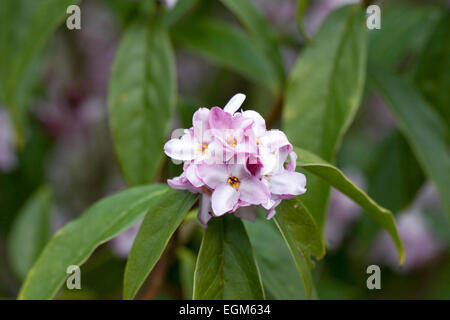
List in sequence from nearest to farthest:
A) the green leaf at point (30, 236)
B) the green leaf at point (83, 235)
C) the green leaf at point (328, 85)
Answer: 1. the green leaf at point (83, 235)
2. the green leaf at point (328, 85)
3. the green leaf at point (30, 236)

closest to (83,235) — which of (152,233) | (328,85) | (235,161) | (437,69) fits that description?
(152,233)

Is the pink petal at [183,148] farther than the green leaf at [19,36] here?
No

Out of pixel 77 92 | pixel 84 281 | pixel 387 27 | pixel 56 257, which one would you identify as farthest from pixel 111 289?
pixel 387 27

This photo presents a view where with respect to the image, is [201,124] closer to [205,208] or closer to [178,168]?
[205,208]

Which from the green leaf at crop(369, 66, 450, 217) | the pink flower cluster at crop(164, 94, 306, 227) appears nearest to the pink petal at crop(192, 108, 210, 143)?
the pink flower cluster at crop(164, 94, 306, 227)

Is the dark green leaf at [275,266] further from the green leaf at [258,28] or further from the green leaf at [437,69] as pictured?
the green leaf at [437,69]

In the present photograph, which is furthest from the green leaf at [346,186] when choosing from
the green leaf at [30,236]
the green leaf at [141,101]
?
the green leaf at [30,236]

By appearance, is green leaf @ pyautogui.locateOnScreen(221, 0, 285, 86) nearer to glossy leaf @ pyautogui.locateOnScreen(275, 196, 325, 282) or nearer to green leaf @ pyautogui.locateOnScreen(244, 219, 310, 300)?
green leaf @ pyautogui.locateOnScreen(244, 219, 310, 300)
